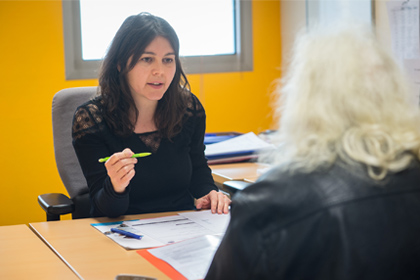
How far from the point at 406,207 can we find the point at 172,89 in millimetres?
1332

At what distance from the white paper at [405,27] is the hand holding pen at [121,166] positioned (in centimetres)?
134

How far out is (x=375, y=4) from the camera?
2613 millimetres

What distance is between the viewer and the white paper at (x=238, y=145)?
2.39 metres

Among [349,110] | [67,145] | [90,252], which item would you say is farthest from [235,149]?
[349,110]

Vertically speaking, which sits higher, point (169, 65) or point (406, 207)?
point (169, 65)

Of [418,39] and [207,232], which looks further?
[418,39]

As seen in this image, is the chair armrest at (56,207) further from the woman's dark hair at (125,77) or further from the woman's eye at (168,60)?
the woman's eye at (168,60)

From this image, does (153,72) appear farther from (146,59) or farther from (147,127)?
(147,127)

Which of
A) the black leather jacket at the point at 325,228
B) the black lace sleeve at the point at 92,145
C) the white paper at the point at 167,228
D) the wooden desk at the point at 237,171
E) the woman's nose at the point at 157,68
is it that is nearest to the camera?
the black leather jacket at the point at 325,228

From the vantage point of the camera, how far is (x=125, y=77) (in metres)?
1.83

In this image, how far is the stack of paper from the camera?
236 centimetres

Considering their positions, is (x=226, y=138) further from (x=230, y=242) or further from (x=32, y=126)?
(x=230, y=242)

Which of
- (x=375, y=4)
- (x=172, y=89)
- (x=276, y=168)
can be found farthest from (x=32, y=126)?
(x=276, y=168)

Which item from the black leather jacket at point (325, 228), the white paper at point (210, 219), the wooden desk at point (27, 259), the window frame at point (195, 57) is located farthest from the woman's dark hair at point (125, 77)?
the window frame at point (195, 57)
